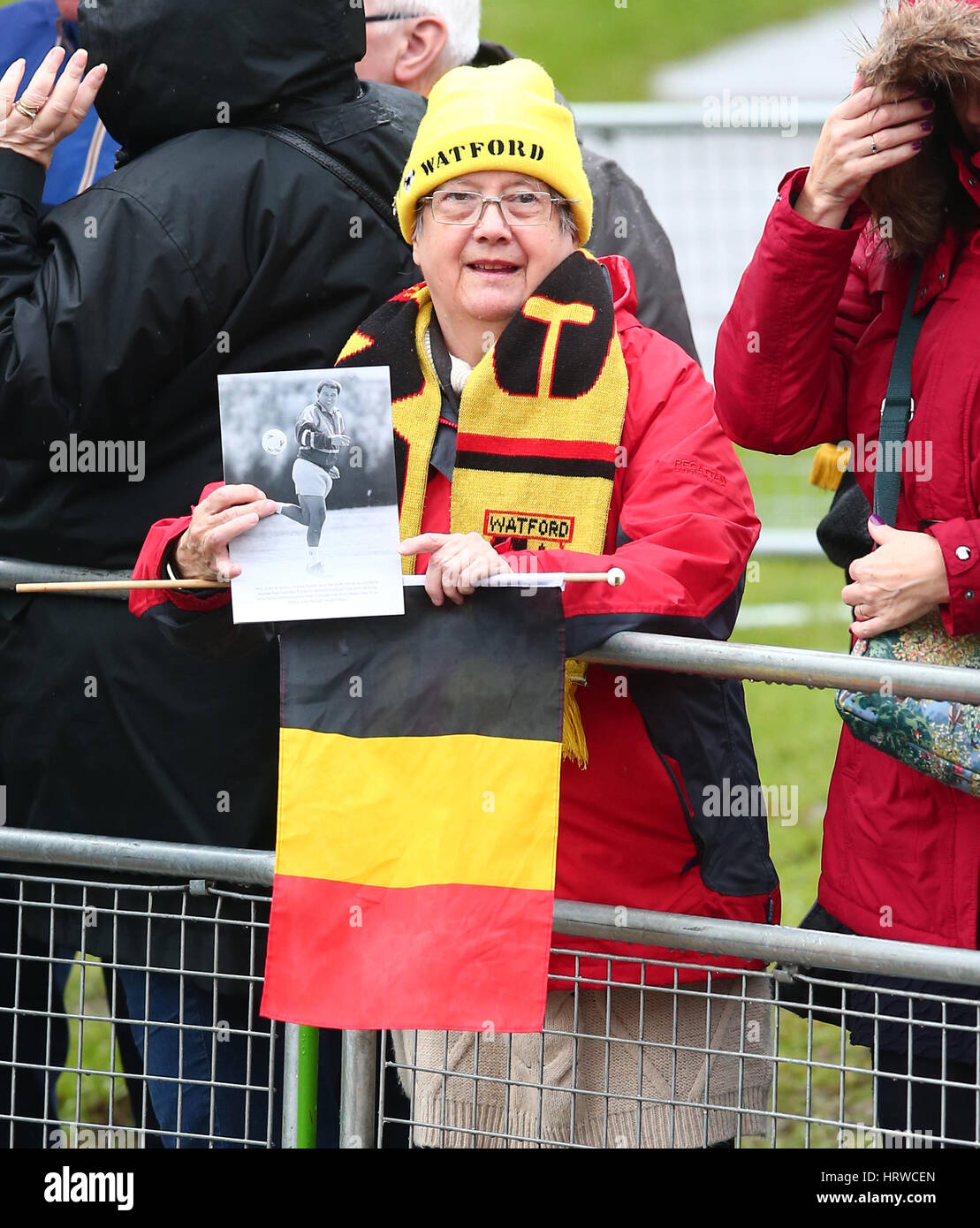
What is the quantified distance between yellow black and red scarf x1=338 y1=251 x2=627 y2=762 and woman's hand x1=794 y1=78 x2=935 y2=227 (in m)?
0.43

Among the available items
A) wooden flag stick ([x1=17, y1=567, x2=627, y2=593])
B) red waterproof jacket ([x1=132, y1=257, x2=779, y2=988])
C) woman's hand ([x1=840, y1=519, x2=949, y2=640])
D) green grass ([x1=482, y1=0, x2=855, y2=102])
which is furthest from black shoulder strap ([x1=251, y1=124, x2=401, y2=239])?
green grass ([x1=482, y1=0, x2=855, y2=102])

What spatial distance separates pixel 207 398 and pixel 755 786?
1.14 metres

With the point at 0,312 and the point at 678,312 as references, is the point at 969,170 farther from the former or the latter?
the point at 0,312

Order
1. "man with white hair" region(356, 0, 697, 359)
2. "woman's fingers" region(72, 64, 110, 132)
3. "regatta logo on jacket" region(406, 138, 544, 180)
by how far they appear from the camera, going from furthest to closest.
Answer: "man with white hair" region(356, 0, 697, 359)
"woman's fingers" region(72, 64, 110, 132)
"regatta logo on jacket" region(406, 138, 544, 180)

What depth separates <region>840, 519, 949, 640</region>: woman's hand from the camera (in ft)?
8.39

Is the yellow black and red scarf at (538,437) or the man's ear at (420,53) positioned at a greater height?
the man's ear at (420,53)

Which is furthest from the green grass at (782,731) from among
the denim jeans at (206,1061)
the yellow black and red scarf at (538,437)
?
the yellow black and red scarf at (538,437)

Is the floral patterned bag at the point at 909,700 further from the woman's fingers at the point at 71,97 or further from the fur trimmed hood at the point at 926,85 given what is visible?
the woman's fingers at the point at 71,97

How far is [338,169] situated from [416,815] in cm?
115

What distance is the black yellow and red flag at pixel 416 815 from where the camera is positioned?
8.71 feet

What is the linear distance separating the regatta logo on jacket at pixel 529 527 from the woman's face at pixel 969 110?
817 millimetres
